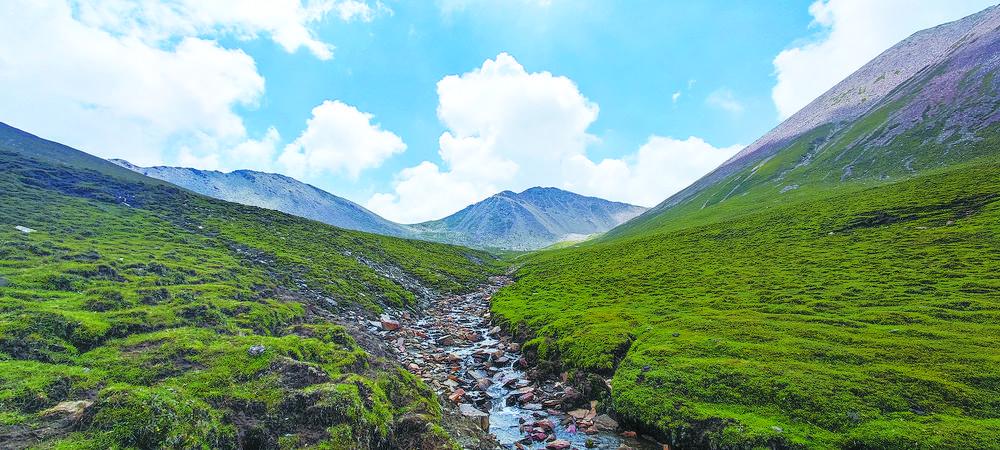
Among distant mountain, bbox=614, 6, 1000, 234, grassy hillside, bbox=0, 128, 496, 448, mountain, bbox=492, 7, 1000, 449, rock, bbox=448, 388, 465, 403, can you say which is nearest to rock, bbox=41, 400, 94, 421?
grassy hillside, bbox=0, 128, 496, 448

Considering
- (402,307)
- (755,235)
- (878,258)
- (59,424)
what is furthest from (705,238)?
(59,424)

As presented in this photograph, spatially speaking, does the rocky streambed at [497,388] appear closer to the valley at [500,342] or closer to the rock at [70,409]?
the valley at [500,342]

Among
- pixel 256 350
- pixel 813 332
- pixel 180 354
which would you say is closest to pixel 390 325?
pixel 256 350

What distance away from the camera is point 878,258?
4150 centimetres

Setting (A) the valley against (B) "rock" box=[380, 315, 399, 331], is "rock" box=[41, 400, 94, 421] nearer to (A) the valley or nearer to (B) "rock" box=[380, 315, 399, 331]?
(A) the valley

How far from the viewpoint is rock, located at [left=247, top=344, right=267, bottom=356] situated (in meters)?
17.8

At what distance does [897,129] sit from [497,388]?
17086 cm

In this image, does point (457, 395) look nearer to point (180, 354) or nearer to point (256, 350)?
point (256, 350)

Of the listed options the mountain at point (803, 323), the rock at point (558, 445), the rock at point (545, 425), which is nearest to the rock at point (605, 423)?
the mountain at point (803, 323)

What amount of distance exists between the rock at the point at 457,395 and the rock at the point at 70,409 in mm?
14439

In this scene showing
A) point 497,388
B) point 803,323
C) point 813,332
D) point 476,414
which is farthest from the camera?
point 803,323

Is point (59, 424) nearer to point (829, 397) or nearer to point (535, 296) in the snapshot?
point (829, 397)

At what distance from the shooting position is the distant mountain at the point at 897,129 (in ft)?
347

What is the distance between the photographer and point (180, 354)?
1727 centimetres
